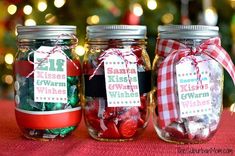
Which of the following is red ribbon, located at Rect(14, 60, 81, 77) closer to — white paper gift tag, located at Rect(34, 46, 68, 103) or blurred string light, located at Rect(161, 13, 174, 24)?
white paper gift tag, located at Rect(34, 46, 68, 103)

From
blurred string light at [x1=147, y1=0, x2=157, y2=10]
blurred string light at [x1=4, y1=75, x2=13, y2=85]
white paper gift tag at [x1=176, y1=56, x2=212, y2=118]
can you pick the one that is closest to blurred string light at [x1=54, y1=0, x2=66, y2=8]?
blurred string light at [x1=147, y1=0, x2=157, y2=10]

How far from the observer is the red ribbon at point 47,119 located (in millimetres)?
891

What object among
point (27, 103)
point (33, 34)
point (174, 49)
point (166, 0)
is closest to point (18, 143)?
point (27, 103)

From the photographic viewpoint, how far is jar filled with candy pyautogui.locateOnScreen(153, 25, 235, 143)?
0.87m

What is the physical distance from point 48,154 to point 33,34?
9.3 inches

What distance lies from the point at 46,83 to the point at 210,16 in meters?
1.02

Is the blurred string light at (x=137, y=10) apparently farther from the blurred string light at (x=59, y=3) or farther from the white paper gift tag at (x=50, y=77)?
the white paper gift tag at (x=50, y=77)

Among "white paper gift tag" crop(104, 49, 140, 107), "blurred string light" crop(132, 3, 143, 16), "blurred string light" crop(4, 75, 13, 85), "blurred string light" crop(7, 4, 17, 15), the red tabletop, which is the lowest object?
the red tabletop

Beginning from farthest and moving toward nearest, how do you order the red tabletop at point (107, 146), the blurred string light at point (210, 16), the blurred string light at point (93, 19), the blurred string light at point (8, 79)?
1. the blurred string light at point (8, 79)
2. the blurred string light at point (210, 16)
3. the blurred string light at point (93, 19)
4. the red tabletop at point (107, 146)

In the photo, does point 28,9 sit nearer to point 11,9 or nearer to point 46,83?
point 11,9

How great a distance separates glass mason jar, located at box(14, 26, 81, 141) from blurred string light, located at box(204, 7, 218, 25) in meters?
0.95

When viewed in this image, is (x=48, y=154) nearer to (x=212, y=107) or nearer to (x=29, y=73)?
(x=29, y=73)

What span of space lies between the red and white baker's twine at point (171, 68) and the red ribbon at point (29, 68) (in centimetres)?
16

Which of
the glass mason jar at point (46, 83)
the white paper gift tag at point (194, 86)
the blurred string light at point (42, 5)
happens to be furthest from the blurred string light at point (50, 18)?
the white paper gift tag at point (194, 86)
